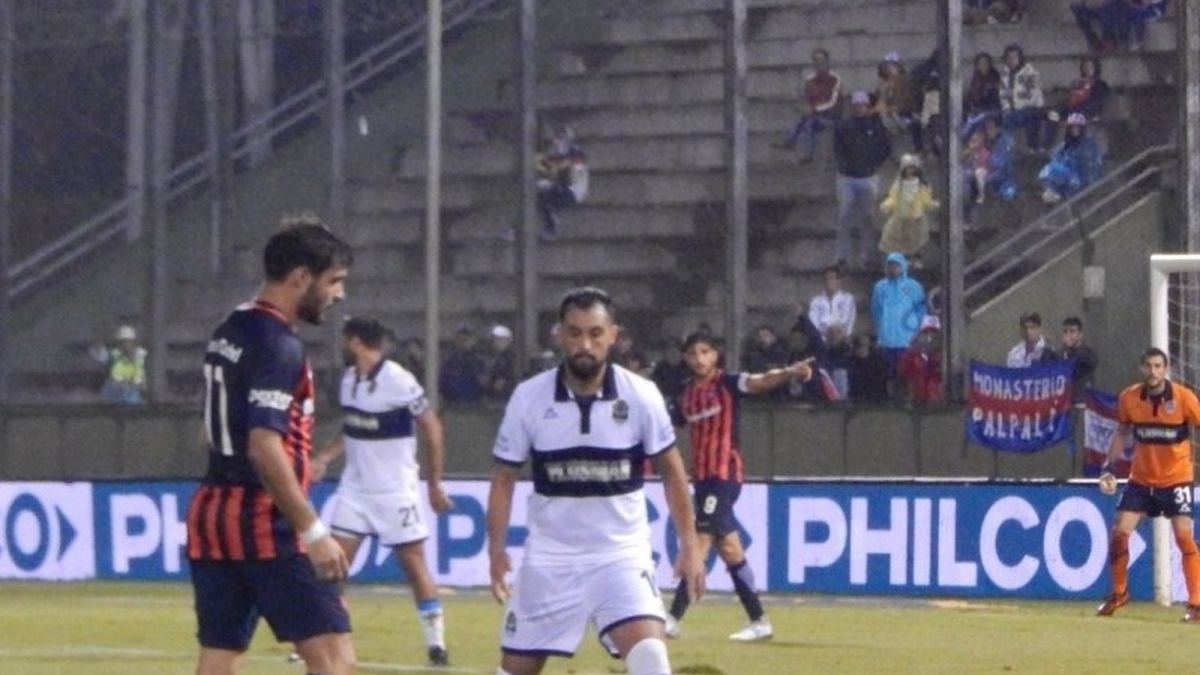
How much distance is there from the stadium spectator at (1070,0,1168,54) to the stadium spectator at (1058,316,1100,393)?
14.1 feet

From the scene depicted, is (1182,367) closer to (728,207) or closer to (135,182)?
(728,207)

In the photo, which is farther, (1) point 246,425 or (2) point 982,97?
(2) point 982,97

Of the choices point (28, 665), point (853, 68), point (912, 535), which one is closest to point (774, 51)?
point (853, 68)

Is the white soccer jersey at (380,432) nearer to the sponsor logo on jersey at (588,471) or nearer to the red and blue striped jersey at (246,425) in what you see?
the sponsor logo on jersey at (588,471)

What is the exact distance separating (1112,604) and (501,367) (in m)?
7.37

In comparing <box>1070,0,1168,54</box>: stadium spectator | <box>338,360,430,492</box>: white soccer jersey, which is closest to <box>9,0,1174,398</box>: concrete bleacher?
<box>1070,0,1168,54</box>: stadium spectator

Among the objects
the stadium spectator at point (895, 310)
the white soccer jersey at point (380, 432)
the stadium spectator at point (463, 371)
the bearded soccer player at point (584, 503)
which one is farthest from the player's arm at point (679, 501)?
the stadium spectator at point (463, 371)

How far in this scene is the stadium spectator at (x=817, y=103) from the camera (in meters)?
26.8

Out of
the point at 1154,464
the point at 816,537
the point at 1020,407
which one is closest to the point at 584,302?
the point at 1154,464

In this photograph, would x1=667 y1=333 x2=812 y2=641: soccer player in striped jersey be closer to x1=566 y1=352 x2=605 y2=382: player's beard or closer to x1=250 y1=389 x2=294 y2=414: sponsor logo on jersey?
x1=566 y1=352 x2=605 y2=382: player's beard

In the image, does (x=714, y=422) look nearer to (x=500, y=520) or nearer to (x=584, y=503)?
(x=500, y=520)

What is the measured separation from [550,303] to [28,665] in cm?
1230

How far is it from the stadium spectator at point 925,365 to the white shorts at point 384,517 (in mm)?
8264

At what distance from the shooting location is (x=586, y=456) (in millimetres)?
9797
